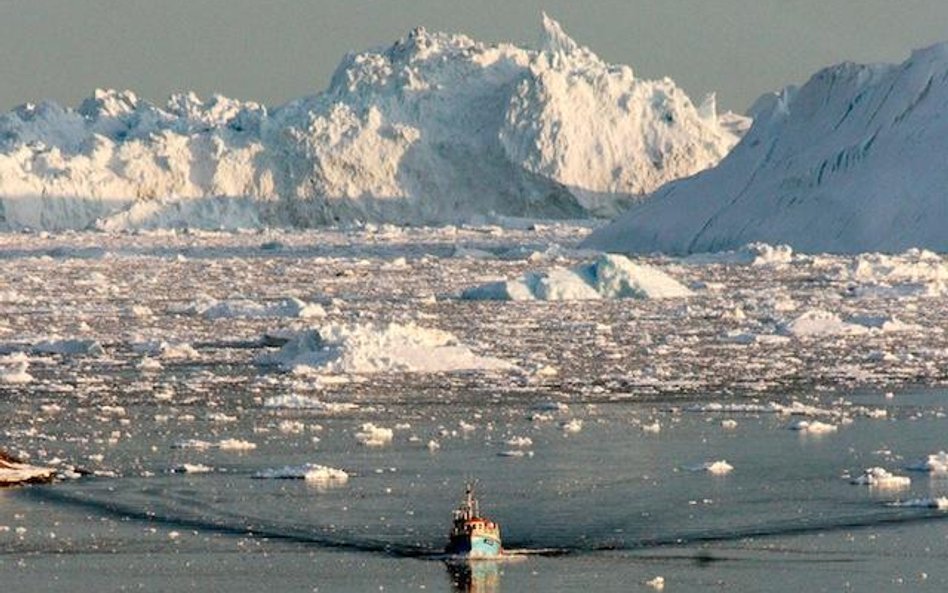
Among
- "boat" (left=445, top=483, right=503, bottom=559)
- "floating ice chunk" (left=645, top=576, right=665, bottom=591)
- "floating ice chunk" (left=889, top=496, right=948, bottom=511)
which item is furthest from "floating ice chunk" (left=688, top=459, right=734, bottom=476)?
"floating ice chunk" (left=645, top=576, right=665, bottom=591)

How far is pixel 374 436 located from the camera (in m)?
17.8

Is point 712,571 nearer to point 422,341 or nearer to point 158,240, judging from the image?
point 422,341

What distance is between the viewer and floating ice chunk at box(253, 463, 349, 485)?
15.8m

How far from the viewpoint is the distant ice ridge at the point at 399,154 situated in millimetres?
63250

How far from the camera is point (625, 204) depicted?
6781 cm

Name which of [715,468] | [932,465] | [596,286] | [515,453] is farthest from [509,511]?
[596,286]

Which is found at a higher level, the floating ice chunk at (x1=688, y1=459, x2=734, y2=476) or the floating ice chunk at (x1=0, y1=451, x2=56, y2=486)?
the floating ice chunk at (x1=688, y1=459, x2=734, y2=476)

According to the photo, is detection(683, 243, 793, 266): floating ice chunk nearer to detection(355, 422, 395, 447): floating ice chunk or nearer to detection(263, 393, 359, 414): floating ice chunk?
detection(263, 393, 359, 414): floating ice chunk

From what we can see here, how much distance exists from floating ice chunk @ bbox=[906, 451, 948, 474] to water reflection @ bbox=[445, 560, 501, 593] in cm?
428

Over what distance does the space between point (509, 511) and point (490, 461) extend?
2126mm

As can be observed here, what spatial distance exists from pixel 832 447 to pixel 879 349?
7991 millimetres

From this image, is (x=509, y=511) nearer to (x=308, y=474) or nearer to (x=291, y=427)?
(x=308, y=474)

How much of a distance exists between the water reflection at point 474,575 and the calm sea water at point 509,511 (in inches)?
0.9

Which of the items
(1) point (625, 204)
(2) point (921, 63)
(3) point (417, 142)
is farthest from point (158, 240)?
(2) point (921, 63)
